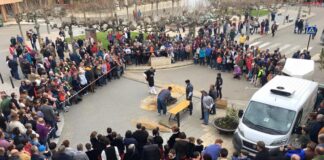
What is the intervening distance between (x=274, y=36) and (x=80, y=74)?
2061 cm

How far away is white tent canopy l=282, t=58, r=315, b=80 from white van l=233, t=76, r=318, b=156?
2960 millimetres

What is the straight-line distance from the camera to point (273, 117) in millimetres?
10703

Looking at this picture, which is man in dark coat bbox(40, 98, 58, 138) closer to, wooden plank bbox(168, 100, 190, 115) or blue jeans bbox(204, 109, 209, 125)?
wooden plank bbox(168, 100, 190, 115)

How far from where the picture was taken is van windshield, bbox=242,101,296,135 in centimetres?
1044

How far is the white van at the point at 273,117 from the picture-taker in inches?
405

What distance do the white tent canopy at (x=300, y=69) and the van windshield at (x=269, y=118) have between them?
442 cm

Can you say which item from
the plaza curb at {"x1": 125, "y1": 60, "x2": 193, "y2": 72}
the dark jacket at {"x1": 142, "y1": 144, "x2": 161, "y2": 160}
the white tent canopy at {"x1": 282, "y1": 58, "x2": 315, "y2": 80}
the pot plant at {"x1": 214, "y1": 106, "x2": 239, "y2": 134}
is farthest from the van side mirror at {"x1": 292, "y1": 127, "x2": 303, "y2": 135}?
the plaza curb at {"x1": 125, "y1": 60, "x2": 193, "y2": 72}

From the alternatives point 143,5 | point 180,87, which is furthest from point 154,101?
point 143,5

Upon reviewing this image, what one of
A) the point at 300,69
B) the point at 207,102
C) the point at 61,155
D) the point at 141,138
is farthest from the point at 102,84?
the point at 300,69

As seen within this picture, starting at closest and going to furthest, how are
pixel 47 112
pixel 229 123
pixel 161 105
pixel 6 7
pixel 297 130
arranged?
pixel 297 130 → pixel 47 112 → pixel 229 123 → pixel 161 105 → pixel 6 7

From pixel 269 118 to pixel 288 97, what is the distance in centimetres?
109

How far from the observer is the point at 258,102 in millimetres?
11125

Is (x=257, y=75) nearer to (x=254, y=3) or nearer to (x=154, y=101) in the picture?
(x=154, y=101)

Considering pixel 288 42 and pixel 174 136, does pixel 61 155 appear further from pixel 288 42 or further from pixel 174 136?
pixel 288 42
